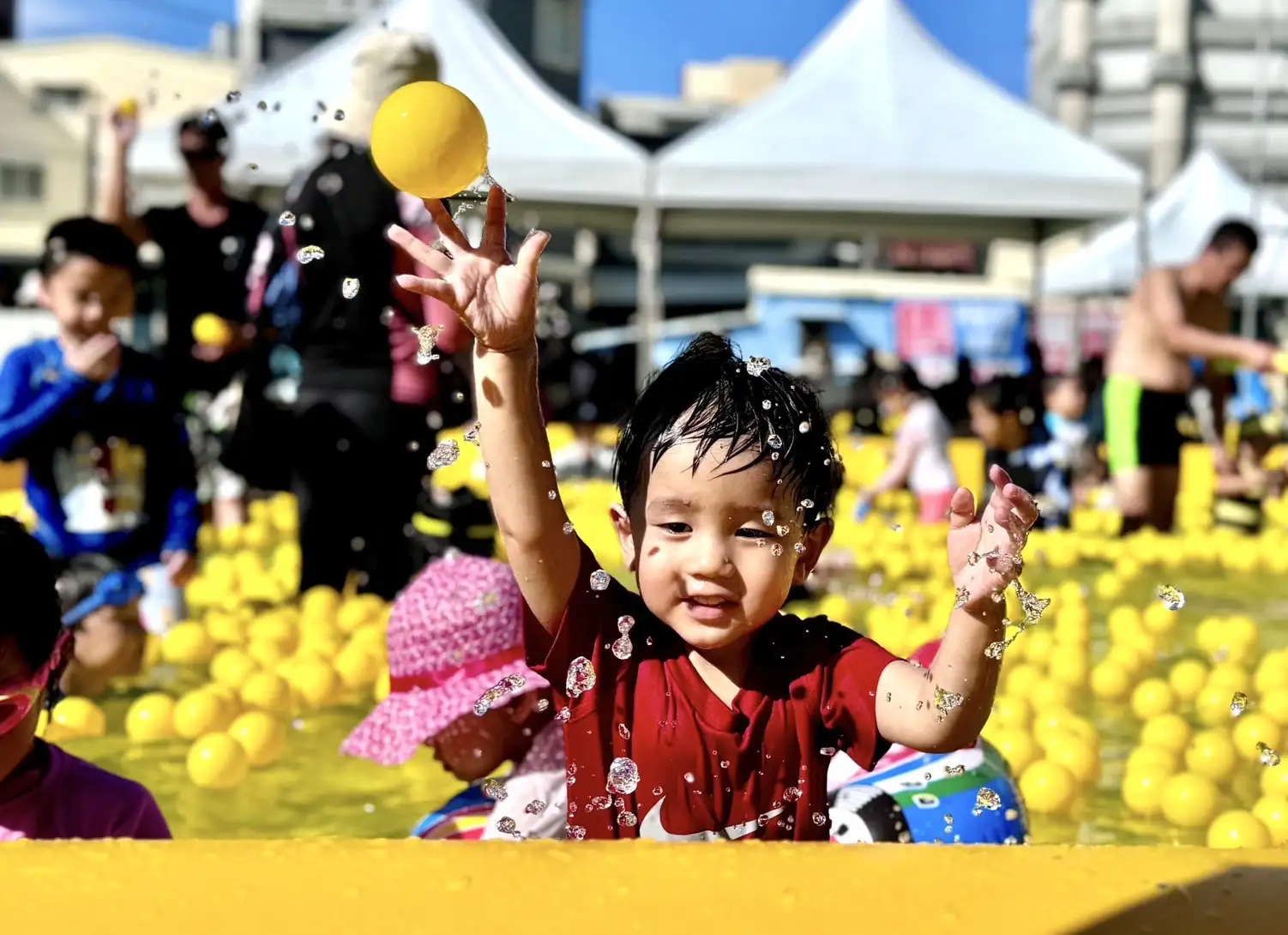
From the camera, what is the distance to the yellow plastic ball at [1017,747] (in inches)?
122

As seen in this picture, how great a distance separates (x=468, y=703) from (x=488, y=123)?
6047mm

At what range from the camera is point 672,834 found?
168 cm

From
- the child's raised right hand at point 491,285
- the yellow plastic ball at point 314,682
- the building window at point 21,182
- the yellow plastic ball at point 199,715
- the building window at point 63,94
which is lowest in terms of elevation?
the building window at point 21,182

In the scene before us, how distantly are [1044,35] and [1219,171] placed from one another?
17.8 meters

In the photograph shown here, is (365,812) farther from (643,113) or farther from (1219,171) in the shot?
(643,113)

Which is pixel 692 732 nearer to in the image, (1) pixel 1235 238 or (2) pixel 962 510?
(2) pixel 962 510

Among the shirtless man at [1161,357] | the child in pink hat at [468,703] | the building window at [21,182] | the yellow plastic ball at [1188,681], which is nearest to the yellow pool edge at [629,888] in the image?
the child in pink hat at [468,703]

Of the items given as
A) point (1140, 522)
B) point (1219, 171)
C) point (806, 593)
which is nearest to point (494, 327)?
point (806, 593)

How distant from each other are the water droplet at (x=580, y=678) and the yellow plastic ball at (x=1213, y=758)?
195 centimetres

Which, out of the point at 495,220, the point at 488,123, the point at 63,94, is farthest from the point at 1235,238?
the point at 63,94

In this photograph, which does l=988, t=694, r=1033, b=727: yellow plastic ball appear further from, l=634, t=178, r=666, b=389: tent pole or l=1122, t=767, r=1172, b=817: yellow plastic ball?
l=634, t=178, r=666, b=389: tent pole

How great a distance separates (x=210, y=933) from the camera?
3.64 feet

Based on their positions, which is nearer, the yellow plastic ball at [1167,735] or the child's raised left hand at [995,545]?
the child's raised left hand at [995,545]

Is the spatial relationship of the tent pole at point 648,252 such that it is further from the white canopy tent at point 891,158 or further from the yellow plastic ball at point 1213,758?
the yellow plastic ball at point 1213,758
